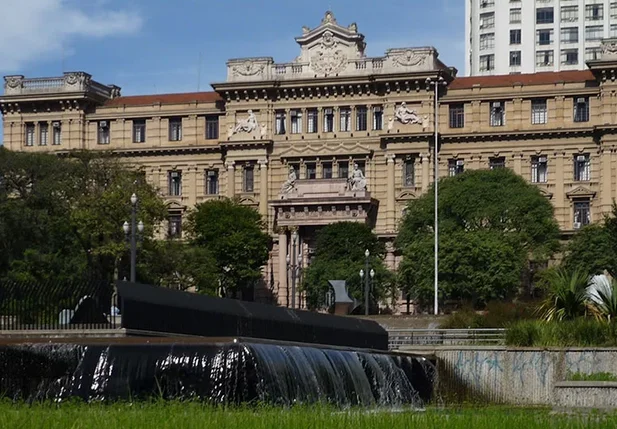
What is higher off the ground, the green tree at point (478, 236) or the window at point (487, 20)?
the window at point (487, 20)

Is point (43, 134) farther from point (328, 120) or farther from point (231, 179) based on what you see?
point (328, 120)

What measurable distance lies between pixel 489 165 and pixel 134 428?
3445 inches

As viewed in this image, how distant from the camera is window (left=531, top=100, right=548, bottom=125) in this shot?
4250 inches

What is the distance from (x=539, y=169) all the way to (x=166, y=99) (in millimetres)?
27973

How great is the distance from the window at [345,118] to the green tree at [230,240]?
10.2 meters

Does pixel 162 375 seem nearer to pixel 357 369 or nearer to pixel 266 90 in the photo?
pixel 357 369

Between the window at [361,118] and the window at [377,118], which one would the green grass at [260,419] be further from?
the window at [361,118]

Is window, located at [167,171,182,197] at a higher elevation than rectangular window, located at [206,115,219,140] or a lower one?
lower

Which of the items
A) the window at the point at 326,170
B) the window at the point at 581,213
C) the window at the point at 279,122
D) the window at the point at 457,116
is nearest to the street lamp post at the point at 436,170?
the window at the point at 457,116

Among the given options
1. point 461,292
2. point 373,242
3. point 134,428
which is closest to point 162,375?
point 134,428

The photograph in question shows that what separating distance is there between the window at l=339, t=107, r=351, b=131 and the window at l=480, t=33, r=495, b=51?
41.0 m

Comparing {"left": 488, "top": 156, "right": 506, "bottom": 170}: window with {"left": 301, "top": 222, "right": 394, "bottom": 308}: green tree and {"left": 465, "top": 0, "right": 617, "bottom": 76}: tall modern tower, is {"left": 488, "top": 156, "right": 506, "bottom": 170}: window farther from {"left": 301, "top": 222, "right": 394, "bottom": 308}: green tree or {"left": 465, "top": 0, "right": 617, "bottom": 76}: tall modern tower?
{"left": 465, "top": 0, "right": 617, "bottom": 76}: tall modern tower

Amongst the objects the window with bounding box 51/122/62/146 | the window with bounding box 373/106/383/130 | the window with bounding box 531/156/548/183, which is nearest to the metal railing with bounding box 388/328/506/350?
the window with bounding box 531/156/548/183

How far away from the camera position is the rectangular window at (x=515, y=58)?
147875 millimetres
